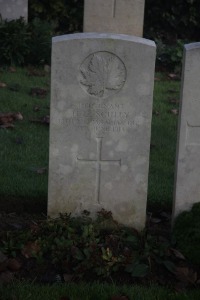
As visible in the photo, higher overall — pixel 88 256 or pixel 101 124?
pixel 101 124

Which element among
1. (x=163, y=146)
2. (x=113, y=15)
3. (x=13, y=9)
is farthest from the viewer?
(x=13, y=9)

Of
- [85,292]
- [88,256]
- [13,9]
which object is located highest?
[13,9]

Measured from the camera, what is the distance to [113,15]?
9.84 m

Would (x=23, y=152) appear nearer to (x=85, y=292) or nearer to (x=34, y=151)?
(x=34, y=151)

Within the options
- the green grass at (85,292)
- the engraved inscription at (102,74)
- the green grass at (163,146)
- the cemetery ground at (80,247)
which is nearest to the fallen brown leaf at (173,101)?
the green grass at (163,146)

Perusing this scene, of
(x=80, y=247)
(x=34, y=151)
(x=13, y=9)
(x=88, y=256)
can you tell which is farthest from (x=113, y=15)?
(x=88, y=256)

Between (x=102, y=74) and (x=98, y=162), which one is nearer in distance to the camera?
(x=102, y=74)

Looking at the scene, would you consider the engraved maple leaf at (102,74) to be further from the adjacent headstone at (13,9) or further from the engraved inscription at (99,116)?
the adjacent headstone at (13,9)

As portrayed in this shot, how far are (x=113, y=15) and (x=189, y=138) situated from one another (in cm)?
520

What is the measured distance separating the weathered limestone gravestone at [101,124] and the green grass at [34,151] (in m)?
0.52

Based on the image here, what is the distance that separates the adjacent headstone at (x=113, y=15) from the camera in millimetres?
9750

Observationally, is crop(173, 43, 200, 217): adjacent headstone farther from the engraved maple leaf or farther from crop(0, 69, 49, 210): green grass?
crop(0, 69, 49, 210): green grass

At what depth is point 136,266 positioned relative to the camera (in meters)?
4.62

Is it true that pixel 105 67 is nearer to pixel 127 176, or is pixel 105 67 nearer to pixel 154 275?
pixel 127 176
